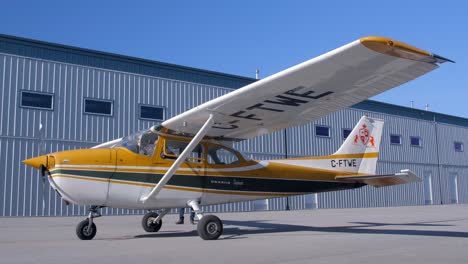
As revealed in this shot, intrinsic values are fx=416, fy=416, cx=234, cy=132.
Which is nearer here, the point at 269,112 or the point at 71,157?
the point at 71,157

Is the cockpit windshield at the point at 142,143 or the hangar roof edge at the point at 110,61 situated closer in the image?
the cockpit windshield at the point at 142,143

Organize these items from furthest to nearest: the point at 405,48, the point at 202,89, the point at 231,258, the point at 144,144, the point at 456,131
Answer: the point at 456,131 < the point at 202,89 < the point at 144,144 < the point at 405,48 < the point at 231,258

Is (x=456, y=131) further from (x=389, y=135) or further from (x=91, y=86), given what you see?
(x=91, y=86)

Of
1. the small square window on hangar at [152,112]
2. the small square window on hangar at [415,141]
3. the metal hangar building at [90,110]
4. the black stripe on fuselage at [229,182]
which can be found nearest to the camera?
the black stripe on fuselage at [229,182]

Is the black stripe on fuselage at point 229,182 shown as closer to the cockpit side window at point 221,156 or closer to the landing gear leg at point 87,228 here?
the cockpit side window at point 221,156

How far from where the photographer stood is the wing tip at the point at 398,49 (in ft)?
19.5

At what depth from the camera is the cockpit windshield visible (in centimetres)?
870

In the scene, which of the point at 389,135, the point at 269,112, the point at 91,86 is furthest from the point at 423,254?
the point at 389,135

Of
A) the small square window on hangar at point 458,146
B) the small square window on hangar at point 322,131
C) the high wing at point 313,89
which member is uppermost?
the small square window on hangar at point 322,131

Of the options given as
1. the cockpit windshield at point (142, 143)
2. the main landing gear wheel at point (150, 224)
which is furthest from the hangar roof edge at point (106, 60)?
the cockpit windshield at point (142, 143)

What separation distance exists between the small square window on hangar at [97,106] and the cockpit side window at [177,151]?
11870 millimetres

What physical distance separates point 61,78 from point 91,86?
4.51 feet

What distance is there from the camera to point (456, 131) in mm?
38969

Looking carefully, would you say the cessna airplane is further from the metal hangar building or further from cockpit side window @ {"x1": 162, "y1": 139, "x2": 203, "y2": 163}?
the metal hangar building
